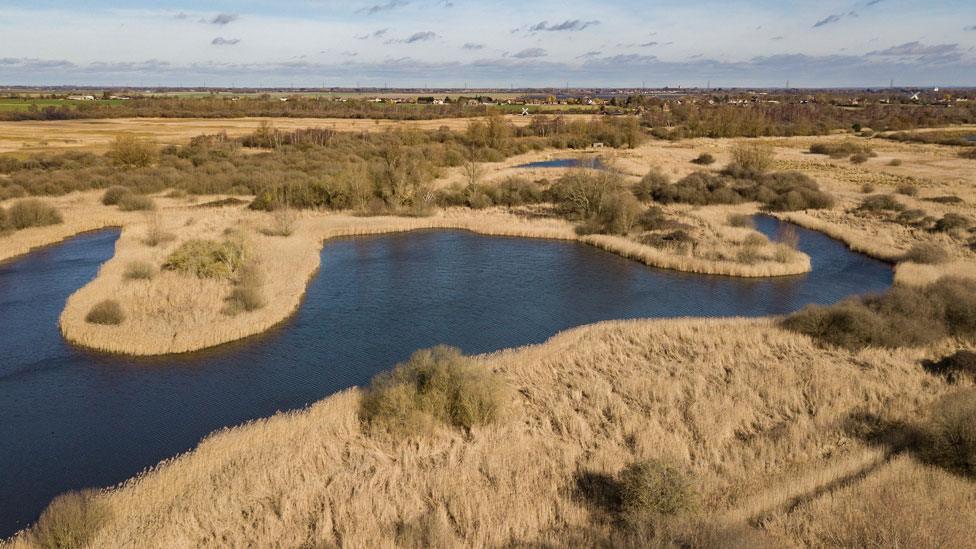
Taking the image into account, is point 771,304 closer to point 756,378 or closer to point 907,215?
point 756,378

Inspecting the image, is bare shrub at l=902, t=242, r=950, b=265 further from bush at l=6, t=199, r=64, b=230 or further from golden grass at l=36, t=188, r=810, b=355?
bush at l=6, t=199, r=64, b=230

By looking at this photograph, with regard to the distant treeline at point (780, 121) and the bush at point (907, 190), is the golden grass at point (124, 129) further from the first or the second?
the bush at point (907, 190)

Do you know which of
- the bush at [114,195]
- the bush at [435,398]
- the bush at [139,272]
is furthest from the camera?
the bush at [114,195]

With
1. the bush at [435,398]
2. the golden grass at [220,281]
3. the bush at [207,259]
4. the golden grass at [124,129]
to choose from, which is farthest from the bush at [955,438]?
the golden grass at [124,129]

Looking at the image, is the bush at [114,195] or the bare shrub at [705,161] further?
the bare shrub at [705,161]

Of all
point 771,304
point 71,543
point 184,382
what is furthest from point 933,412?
point 184,382

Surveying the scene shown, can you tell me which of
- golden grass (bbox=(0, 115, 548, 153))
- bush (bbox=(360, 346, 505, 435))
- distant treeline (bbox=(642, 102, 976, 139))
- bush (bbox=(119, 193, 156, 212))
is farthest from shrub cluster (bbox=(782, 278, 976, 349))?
distant treeline (bbox=(642, 102, 976, 139))

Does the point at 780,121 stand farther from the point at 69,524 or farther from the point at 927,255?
the point at 69,524
